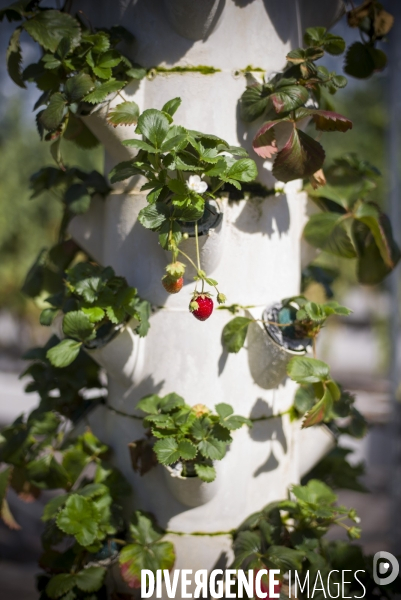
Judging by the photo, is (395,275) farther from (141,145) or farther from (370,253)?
(141,145)

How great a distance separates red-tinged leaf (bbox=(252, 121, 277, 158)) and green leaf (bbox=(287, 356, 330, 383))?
1.22ft

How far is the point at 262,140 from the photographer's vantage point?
97 cm

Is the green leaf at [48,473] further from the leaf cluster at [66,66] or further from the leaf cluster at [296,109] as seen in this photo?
the leaf cluster at [296,109]

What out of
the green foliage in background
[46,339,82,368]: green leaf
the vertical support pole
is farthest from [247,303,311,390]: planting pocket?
the green foliage in background

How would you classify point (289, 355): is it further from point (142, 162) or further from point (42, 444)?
point (42, 444)

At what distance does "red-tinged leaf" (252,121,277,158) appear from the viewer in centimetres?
96

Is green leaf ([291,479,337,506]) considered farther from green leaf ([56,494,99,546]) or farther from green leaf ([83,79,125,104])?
green leaf ([83,79,125,104])

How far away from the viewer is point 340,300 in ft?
20.2

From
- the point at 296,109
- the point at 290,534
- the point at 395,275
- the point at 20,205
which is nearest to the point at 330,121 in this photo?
the point at 296,109

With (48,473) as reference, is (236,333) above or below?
above

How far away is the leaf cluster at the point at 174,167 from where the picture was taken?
2.85 ft

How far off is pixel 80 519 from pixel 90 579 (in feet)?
0.39

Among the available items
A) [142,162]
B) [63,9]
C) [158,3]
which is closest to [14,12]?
[63,9]

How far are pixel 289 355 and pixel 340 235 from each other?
0.29m
